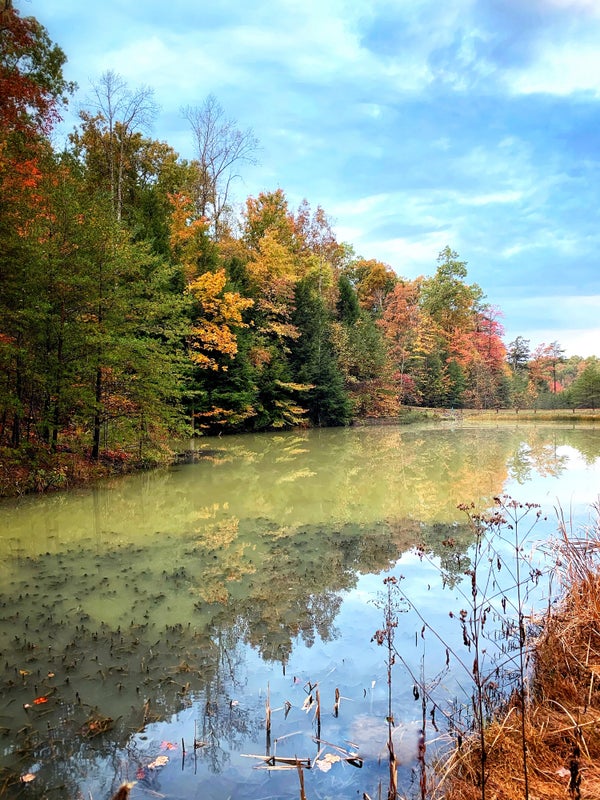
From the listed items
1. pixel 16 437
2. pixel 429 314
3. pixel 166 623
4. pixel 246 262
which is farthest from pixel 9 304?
pixel 429 314

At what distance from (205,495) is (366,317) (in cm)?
2829

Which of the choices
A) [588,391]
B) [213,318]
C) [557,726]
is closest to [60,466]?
[557,726]

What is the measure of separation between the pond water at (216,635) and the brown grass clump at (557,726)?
46 cm

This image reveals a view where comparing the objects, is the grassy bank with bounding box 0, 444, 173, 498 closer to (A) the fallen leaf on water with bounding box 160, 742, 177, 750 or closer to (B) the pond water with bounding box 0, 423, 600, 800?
(B) the pond water with bounding box 0, 423, 600, 800

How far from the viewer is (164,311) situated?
520 inches

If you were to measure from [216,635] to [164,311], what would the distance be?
400 inches

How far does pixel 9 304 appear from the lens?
10.3 metres

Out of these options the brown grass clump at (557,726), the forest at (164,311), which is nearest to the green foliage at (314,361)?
the forest at (164,311)

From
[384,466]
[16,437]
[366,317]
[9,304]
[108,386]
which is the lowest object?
[384,466]

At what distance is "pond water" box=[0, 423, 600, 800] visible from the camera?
9.28ft

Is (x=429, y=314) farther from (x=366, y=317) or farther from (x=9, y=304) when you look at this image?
(x=9, y=304)

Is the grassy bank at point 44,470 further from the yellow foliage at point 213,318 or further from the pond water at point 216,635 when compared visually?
the yellow foliage at point 213,318

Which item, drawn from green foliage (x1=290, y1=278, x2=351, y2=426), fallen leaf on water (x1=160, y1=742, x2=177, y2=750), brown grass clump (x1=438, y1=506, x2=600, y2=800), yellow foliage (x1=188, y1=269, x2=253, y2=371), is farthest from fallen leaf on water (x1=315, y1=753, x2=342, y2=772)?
green foliage (x1=290, y1=278, x2=351, y2=426)

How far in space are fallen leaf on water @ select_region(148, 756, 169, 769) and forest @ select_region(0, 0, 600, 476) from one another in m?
8.40
